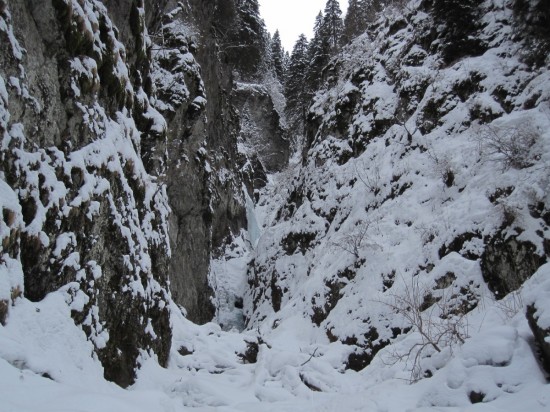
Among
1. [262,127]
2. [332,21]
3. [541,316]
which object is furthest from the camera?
[262,127]

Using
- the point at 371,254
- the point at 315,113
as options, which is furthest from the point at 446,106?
the point at 315,113

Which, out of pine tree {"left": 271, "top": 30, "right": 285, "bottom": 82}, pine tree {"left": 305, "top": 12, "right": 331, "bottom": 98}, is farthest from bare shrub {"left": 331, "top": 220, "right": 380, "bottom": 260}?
pine tree {"left": 271, "top": 30, "right": 285, "bottom": 82}

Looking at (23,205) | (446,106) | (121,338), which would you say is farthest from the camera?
(446,106)

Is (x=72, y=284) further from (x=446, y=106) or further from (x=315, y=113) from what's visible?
(x=315, y=113)

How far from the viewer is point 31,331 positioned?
4133 millimetres

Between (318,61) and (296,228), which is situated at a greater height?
(318,61)

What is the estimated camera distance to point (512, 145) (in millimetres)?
8461

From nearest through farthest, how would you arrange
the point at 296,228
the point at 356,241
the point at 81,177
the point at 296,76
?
the point at 81,177
the point at 356,241
the point at 296,228
the point at 296,76

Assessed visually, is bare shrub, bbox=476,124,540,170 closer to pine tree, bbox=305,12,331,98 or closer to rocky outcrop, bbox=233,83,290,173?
pine tree, bbox=305,12,331,98

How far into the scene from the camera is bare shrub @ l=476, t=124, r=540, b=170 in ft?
26.9

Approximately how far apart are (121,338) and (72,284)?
1594 millimetres

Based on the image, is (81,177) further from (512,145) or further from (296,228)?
(296,228)

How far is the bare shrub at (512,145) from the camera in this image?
26.9 ft

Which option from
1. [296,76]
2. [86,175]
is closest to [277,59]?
[296,76]
